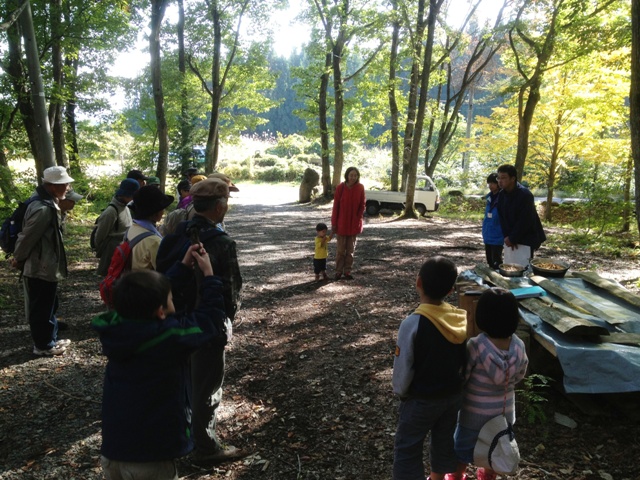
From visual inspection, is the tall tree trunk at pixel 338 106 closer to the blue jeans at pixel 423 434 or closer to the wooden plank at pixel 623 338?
the wooden plank at pixel 623 338

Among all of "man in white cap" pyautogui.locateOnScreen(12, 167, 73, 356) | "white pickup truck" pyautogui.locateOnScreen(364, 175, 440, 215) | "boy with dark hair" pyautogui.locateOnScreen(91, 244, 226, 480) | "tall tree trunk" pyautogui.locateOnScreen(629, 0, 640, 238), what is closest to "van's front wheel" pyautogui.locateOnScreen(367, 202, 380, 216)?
"white pickup truck" pyautogui.locateOnScreen(364, 175, 440, 215)

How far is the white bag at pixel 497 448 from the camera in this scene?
2389mm

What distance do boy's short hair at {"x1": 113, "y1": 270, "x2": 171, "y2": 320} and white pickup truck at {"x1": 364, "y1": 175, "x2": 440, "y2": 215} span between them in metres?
16.9

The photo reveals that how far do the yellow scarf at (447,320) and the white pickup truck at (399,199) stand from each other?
16342 mm

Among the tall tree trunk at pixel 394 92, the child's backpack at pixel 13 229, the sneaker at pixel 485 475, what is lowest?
the sneaker at pixel 485 475

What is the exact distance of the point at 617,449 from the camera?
9.97 feet

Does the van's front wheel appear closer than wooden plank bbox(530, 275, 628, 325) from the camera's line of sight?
No

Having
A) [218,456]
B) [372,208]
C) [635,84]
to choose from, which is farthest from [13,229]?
[372,208]

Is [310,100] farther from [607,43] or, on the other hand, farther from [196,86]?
[607,43]

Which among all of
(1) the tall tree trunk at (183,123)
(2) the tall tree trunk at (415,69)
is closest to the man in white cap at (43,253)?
(2) the tall tree trunk at (415,69)

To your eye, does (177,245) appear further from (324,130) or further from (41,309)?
(324,130)

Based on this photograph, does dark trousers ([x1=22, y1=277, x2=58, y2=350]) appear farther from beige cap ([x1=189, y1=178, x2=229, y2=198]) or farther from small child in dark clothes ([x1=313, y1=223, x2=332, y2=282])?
small child in dark clothes ([x1=313, y1=223, x2=332, y2=282])

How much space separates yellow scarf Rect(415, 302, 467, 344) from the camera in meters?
2.36

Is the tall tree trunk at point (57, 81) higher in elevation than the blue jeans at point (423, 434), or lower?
higher
